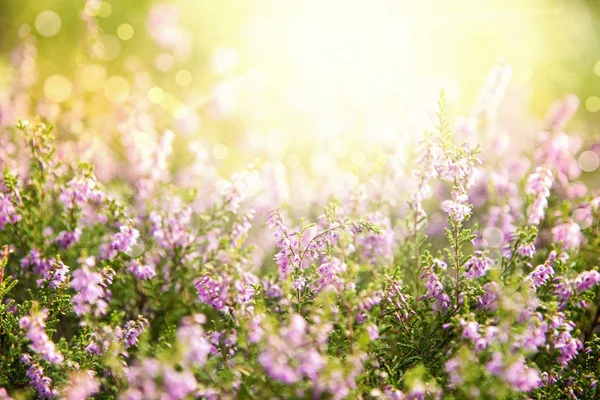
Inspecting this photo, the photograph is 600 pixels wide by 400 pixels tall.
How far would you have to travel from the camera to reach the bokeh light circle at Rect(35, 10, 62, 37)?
8781 mm

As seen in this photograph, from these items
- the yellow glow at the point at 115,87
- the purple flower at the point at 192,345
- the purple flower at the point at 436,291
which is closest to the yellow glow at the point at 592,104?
the purple flower at the point at 436,291

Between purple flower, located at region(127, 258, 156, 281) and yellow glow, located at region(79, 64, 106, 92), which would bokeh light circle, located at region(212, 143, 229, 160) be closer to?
yellow glow, located at region(79, 64, 106, 92)

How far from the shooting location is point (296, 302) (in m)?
2.63

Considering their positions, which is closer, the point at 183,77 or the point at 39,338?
the point at 39,338

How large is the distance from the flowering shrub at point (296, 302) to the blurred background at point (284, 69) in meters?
1.37

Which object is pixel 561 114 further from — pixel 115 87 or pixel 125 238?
pixel 115 87

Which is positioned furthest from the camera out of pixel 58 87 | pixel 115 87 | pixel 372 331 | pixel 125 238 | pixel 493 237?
pixel 115 87

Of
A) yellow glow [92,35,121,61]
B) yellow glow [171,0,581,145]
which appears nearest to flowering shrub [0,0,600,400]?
yellow glow [171,0,581,145]

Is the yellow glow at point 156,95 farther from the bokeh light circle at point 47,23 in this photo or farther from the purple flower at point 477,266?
the purple flower at point 477,266

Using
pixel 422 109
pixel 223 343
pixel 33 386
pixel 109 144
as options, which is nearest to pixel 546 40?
pixel 422 109

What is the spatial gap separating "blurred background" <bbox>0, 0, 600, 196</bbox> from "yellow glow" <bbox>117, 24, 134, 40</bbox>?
29 mm

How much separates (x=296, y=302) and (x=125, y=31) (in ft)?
25.9

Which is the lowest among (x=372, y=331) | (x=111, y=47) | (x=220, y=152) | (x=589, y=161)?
(x=589, y=161)

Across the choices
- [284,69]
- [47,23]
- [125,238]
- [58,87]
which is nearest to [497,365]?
[125,238]
